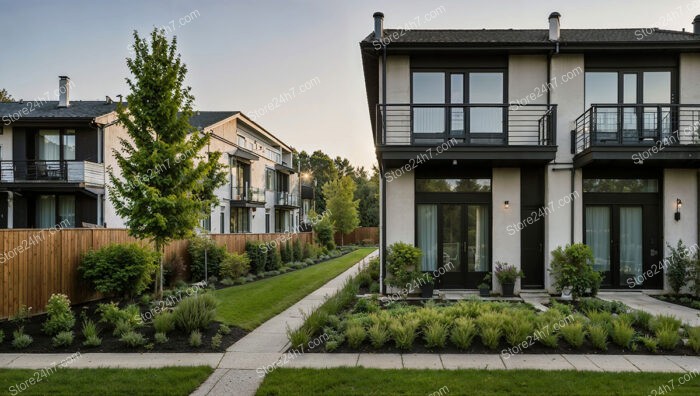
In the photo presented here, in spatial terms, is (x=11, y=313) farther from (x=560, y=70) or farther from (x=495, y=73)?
(x=560, y=70)

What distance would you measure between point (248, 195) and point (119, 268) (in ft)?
62.5

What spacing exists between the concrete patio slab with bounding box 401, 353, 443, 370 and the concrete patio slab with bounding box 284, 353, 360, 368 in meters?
0.81

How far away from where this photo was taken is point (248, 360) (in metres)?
6.62

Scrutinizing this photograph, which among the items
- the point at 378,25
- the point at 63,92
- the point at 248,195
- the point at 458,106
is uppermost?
the point at 63,92

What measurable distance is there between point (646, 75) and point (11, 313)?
1712 centimetres

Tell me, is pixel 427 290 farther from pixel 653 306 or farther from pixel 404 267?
pixel 653 306

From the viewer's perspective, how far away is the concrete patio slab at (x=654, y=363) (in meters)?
6.02

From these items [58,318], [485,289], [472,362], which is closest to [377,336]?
[472,362]

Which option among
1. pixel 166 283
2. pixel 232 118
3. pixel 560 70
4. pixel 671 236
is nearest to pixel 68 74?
pixel 232 118

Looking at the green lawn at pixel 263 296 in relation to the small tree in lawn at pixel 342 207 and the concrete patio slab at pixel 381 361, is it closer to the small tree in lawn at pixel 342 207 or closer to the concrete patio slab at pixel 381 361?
the concrete patio slab at pixel 381 361

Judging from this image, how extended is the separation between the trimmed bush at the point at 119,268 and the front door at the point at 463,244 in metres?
7.78

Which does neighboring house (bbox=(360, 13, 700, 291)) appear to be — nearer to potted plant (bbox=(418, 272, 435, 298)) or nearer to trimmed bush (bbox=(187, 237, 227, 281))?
potted plant (bbox=(418, 272, 435, 298))

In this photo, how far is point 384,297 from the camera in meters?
11.1

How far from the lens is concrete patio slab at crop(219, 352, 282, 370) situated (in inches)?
249
